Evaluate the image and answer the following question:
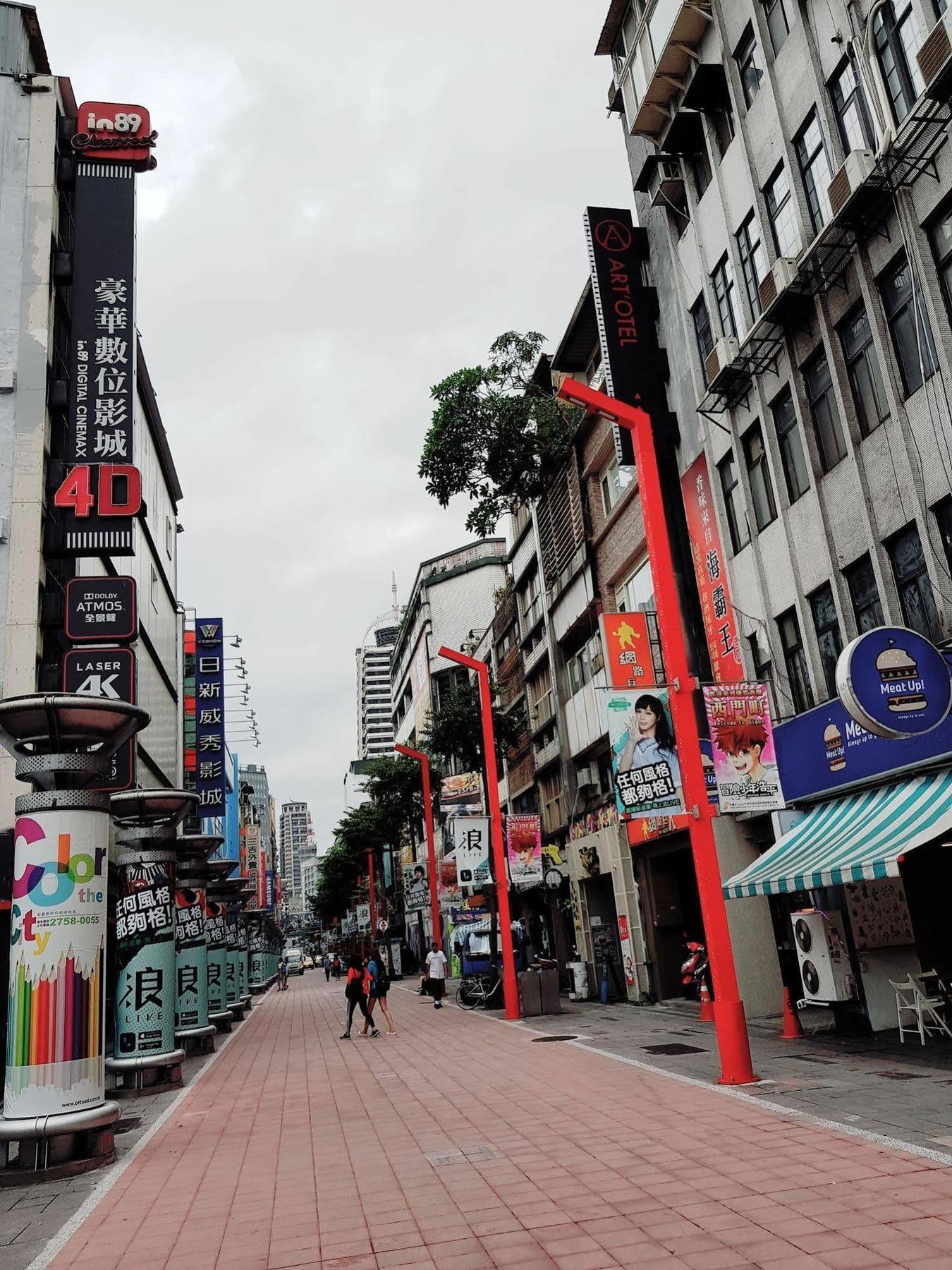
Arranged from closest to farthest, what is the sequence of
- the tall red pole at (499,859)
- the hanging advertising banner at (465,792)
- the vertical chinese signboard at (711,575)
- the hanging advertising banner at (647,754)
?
the hanging advertising banner at (647,754) → the vertical chinese signboard at (711,575) → the tall red pole at (499,859) → the hanging advertising banner at (465,792)

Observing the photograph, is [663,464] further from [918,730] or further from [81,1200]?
[81,1200]

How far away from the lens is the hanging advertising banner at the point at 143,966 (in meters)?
16.1

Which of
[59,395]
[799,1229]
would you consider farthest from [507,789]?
[799,1229]

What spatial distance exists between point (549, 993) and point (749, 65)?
2014cm

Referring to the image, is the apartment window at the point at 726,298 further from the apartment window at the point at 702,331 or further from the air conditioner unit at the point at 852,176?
the air conditioner unit at the point at 852,176

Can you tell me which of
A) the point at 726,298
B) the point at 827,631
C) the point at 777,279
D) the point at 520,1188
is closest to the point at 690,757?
the point at 827,631

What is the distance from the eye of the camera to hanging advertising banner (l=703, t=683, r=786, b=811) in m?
12.7

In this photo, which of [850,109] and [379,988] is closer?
[850,109]

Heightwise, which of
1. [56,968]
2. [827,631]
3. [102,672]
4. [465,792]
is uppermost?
[102,672]

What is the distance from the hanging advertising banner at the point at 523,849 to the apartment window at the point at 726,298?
12.6 m

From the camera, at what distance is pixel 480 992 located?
28062mm

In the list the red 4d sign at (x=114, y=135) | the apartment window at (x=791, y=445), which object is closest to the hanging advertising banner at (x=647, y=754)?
the apartment window at (x=791, y=445)

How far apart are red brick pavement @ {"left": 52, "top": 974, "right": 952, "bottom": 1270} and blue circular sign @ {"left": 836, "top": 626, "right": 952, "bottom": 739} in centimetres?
461

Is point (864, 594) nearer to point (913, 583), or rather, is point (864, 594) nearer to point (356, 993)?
point (913, 583)
